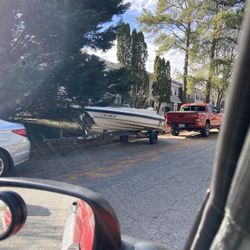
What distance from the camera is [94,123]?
43.8ft

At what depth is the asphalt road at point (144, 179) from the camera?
437 centimetres

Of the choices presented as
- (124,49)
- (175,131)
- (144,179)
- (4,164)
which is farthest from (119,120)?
(124,49)

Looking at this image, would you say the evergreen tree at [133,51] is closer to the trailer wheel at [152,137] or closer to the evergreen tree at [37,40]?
the trailer wheel at [152,137]

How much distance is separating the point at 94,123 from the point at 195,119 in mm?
5435

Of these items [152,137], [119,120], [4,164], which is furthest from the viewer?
[152,137]

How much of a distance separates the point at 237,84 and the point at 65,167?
7.93m

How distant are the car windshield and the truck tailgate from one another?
5 cm

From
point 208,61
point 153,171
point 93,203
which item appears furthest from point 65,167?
point 208,61

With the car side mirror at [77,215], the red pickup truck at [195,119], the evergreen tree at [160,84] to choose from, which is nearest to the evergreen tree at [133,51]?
the evergreen tree at [160,84]

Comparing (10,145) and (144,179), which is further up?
(10,145)

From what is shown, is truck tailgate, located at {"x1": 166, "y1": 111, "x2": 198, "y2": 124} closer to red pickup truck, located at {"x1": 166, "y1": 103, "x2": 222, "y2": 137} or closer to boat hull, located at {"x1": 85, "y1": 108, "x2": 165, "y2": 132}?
red pickup truck, located at {"x1": 166, "y1": 103, "x2": 222, "y2": 137}

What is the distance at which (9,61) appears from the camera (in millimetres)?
11742

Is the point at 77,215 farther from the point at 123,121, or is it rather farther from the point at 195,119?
the point at 195,119

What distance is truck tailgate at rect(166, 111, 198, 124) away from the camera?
15953mm
